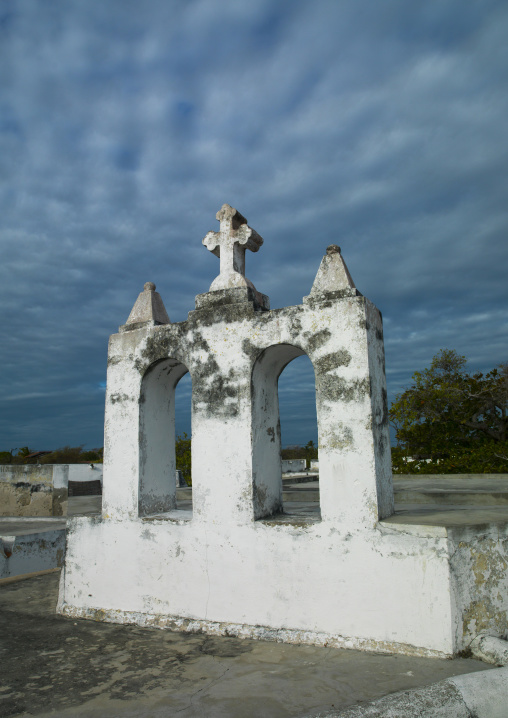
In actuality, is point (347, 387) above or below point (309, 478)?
above

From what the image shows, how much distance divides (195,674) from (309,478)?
10.8m

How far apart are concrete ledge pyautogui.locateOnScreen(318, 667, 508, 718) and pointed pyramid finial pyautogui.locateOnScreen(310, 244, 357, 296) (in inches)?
118

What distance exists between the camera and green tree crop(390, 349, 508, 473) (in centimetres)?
1702

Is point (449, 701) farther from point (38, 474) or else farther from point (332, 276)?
point (38, 474)

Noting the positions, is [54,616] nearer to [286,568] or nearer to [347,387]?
[286,568]

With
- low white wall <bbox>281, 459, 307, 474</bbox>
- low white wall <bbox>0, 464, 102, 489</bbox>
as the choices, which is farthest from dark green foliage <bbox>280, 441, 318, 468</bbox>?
low white wall <bbox>0, 464, 102, 489</bbox>

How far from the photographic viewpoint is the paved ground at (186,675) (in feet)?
10.8

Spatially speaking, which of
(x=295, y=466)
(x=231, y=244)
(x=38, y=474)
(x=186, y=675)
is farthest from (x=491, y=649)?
(x=295, y=466)

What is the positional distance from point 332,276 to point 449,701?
131 inches

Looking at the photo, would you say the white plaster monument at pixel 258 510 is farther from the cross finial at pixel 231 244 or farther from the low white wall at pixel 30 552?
the low white wall at pixel 30 552

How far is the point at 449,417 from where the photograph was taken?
17938 millimetres

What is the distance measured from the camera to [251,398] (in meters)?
4.87

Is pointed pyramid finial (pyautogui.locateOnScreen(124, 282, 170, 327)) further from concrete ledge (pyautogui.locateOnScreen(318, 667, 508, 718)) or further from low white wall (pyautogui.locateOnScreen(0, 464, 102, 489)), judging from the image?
low white wall (pyautogui.locateOnScreen(0, 464, 102, 489))

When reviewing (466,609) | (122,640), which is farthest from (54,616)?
(466,609)
